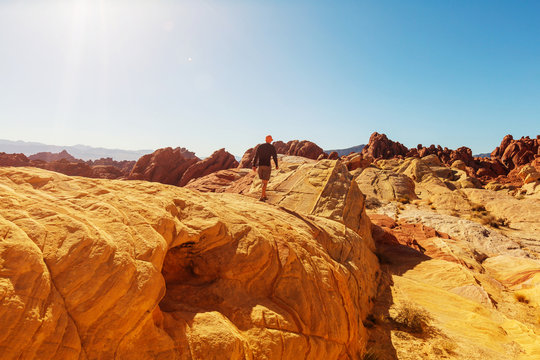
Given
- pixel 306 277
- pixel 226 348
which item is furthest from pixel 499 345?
pixel 226 348

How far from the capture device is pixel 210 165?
4512 centimetres

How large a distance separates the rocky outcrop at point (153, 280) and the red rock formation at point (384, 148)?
78.8 meters

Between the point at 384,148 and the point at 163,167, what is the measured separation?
63.2 m

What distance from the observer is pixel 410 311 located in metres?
6.74

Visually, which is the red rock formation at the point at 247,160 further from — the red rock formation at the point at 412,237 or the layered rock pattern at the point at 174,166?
the red rock formation at the point at 412,237

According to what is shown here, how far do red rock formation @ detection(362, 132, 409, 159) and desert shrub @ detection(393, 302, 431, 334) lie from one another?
7559 cm

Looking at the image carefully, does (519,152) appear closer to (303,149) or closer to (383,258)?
(303,149)

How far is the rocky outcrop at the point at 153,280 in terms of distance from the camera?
2.29 meters

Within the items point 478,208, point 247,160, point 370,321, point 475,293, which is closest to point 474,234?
point 475,293

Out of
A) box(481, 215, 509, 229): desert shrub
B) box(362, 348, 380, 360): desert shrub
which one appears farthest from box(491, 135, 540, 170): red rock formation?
box(362, 348, 380, 360): desert shrub

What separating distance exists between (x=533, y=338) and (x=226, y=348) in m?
7.74

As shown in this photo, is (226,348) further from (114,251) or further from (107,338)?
(114,251)

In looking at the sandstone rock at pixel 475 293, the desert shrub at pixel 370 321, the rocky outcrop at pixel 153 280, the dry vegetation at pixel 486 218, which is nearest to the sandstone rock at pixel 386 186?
the dry vegetation at pixel 486 218

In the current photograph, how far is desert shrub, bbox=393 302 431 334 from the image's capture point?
6.22m
